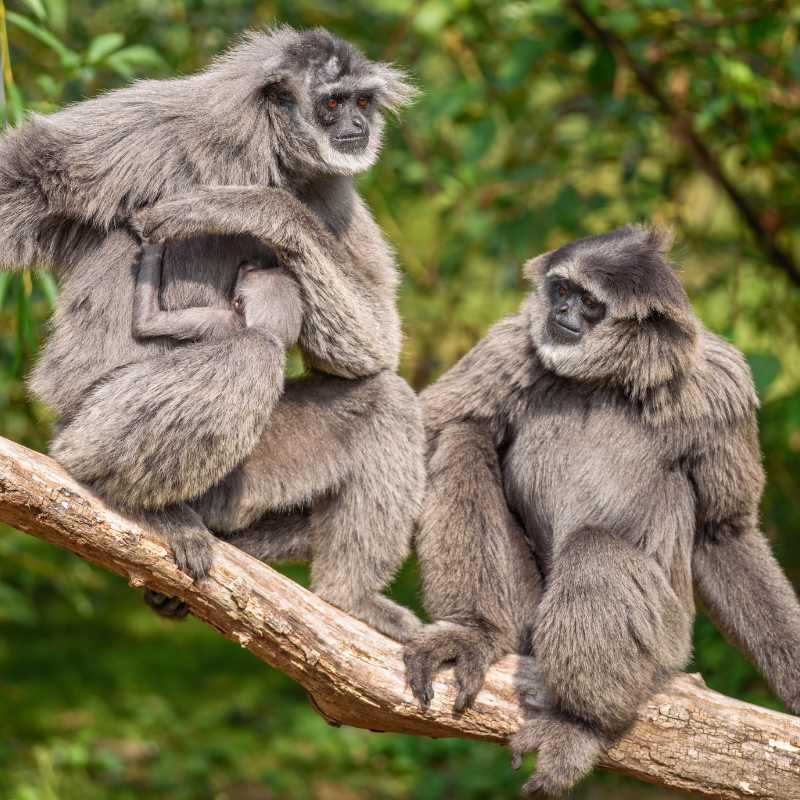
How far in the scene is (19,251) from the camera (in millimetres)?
4105

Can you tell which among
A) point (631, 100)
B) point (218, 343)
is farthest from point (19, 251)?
point (631, 100)

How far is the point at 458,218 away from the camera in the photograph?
8734 millimetres

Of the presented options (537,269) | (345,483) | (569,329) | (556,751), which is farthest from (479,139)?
(556,751)

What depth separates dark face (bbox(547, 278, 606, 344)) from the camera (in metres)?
4.52

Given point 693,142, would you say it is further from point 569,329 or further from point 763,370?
point 569,329

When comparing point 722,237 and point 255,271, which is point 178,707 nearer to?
point 255,271

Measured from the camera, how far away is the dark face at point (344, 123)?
4.43 m

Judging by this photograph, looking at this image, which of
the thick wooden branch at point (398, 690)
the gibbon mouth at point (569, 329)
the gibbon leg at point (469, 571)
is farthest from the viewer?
the gibbon mouth at point (569, 329)

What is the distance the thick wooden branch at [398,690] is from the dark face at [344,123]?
1931mm

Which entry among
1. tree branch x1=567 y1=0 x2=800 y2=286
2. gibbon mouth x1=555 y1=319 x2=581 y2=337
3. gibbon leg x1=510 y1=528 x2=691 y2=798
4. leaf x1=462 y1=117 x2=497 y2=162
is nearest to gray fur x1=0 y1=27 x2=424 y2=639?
gibbon leg x1=510 y1=528 x2=691 y2=798

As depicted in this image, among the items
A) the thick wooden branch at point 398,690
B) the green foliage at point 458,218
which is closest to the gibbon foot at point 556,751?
the thick wooden branch at point 398,690

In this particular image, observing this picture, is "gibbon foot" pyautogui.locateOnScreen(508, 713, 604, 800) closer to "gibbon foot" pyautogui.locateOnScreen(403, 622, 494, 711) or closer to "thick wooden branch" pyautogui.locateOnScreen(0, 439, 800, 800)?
"thick wooden branch" pyautogui.locateOnScreen(0, 439, 800, 800)

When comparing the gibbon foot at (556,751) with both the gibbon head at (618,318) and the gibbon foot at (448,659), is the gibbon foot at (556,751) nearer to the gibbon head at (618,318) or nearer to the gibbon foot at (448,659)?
the gibbon foot at (448,659)

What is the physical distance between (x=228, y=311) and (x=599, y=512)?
2023 millimetres
